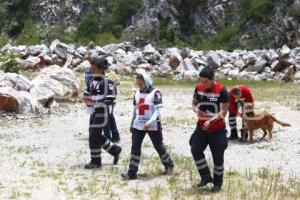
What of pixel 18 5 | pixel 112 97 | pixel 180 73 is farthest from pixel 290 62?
pixel 18 5

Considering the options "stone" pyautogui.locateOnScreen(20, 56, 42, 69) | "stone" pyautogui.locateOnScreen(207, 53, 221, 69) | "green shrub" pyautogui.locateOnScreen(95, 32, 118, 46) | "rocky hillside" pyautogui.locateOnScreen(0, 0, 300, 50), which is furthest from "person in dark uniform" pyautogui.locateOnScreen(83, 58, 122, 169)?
"green shrub" pyautogui.locateOnScreen(95, 32, 118, 46)

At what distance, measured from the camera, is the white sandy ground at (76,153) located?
874cm

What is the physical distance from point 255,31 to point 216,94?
156 ft

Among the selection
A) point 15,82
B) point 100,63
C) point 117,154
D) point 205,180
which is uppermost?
point 100,63

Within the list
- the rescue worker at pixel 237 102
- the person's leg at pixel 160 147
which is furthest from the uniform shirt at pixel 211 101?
the rescue worker at pixel 237 102

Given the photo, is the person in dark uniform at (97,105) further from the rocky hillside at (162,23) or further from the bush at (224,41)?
the bush at (224,41)

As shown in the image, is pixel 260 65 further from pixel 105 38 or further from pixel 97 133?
pixel 97 133

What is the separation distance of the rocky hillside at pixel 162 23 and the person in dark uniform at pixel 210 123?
144 feet

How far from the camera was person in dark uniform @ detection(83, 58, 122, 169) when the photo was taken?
9.95 meters

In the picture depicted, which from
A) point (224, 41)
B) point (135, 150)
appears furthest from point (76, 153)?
point (224, 41)

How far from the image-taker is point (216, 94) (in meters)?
8.17

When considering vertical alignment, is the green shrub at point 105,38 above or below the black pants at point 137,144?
above

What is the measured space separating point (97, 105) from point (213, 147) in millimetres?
2534

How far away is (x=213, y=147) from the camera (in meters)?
8.32
